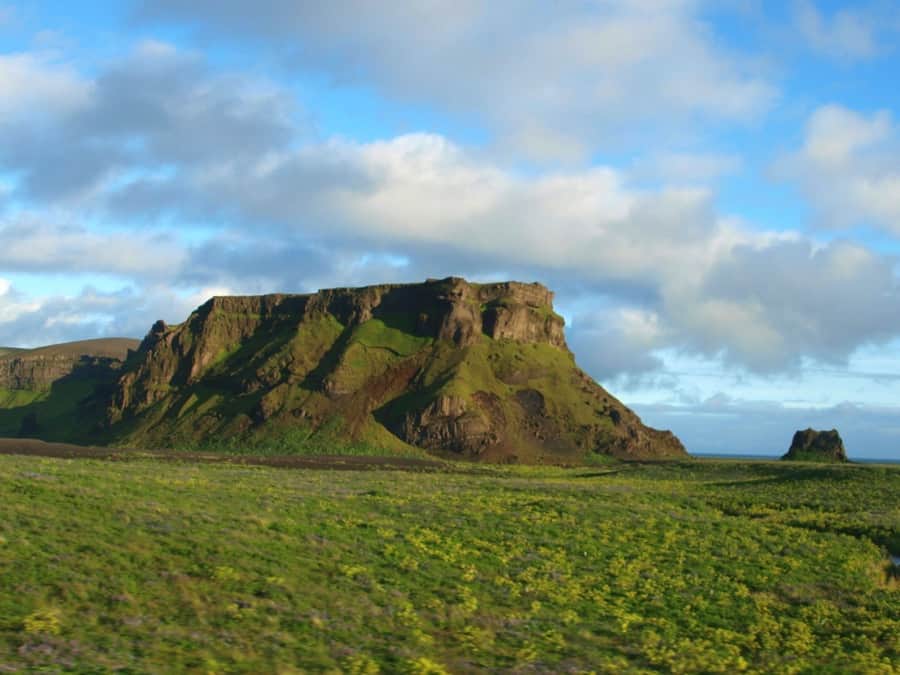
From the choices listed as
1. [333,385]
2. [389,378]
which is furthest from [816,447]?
[333,385]

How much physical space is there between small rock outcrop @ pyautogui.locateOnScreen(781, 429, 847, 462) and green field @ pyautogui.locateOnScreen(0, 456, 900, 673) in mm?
115760

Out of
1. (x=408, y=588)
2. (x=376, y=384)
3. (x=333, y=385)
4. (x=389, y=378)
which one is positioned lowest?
(x=408, y=588)

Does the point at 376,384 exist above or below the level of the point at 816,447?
above

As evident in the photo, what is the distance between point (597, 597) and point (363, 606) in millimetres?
7980

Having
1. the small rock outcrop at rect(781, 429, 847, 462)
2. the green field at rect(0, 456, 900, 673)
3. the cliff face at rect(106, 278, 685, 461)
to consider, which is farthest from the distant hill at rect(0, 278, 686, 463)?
the green field at rect(0, 456, 900, 673)

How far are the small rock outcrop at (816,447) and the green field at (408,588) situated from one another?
380ft

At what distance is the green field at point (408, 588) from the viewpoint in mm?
19625

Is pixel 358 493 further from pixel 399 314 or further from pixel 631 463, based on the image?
pixel 399 314

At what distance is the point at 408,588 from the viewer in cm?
2577

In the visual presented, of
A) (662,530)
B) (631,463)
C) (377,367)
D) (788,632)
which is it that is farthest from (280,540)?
(377,367)

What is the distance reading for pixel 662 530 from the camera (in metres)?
39.9

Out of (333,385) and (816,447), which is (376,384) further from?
(816,447)

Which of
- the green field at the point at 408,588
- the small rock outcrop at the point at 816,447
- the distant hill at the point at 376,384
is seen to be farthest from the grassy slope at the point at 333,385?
the green field at the point at 408,588

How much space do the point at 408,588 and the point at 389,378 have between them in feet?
438
